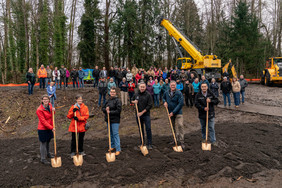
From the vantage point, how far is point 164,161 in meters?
5.20

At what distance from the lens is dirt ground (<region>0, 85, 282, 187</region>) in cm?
444

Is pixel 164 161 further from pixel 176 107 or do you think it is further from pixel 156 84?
pixel 156 84

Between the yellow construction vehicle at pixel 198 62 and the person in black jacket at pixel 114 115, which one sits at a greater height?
the yellow construction vehicle at pixel 198 62

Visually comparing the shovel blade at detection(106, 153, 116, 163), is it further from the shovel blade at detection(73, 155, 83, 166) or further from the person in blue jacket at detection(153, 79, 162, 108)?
the person in blue jacket at detection(153, 79, 162, 108)

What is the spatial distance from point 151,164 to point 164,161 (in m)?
0.38

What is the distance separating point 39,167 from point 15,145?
304 cm

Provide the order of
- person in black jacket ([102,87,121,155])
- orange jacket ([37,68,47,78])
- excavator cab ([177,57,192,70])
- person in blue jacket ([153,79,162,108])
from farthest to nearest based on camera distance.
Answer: excavator cab ([177,57,192,70]) → orange jacket ([37,68,47,78]) → person in blue jacket ([153,79,162,108]) → person in black jacket ([102,87,121,155])

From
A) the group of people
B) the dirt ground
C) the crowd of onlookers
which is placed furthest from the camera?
the group of people

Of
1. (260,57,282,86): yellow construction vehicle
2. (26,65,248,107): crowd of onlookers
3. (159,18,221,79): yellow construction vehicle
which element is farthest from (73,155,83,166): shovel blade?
(260,57,282,86): yellow construction vehicle

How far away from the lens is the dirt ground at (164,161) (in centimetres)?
444

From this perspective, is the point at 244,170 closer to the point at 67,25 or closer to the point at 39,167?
the point at 39,167

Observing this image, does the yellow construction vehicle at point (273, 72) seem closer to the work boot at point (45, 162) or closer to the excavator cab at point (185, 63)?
the excavator cab at point (185, 63)

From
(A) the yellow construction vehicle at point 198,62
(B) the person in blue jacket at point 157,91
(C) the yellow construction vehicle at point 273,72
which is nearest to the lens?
(B) the person in blue jacket at point 157,91

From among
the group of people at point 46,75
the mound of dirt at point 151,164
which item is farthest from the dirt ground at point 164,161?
the group of people at point 46,75
